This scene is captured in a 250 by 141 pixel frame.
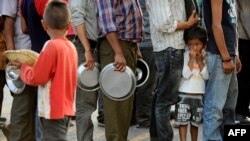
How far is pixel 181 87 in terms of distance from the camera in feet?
17.6

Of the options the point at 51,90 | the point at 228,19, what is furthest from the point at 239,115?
the point at 51,90

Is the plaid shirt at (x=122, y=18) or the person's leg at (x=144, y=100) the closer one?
the plaid shirt at (x=122, y=18)

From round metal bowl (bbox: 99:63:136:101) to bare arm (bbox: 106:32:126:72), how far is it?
0.03 metres

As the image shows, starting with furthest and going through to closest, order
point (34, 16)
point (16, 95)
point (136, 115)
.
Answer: point (136, 115)
point (34, 16)
point (16, 95)

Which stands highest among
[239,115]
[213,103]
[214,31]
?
[214,31]

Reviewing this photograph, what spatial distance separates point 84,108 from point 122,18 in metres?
0.92

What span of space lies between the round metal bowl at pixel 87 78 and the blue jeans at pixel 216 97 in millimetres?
967

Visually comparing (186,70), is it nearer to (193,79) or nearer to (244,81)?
(193,79)

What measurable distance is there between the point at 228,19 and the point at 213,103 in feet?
2.39

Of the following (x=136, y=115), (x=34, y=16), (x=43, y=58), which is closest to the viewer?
(x=43, y=58)

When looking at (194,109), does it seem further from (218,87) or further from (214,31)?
(214,31)

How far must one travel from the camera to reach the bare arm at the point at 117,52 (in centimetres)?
484

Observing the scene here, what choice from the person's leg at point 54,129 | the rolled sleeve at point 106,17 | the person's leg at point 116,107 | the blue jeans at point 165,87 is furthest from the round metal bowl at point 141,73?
the person's leg at point 54,129

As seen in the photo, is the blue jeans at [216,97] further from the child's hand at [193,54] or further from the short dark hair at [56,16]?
the short dark hair at [56,16]
